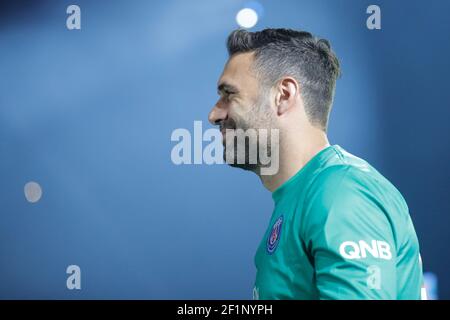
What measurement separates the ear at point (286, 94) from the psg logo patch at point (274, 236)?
0.66 ft

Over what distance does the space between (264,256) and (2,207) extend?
1.42 m

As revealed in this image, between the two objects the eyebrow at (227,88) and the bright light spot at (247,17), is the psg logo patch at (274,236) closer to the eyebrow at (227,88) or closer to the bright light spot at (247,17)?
the eyebrow at (227,88)

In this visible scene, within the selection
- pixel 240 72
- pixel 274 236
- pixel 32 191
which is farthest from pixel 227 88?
pixel 32 191

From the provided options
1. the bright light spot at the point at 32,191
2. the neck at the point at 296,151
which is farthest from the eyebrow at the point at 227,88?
the bright light spot at the point at 32,191

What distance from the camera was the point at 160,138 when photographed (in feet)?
6.57

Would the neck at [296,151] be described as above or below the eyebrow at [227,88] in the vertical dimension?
below

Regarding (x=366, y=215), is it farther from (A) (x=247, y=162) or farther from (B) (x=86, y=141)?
(B) (x=86, y=141)

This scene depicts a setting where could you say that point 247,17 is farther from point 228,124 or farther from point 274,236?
point 274,236

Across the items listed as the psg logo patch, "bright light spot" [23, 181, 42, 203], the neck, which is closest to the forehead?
the neck

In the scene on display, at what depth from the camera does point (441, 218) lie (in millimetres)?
2029

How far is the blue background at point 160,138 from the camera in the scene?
2.00m

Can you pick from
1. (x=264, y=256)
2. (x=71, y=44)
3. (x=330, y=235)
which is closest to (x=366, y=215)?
(x=330, y=235)

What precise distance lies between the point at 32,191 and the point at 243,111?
1.24 meters

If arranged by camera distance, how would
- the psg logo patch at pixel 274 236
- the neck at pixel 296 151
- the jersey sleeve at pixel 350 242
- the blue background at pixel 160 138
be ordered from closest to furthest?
the jersey sleeve at pixel 350 242
the psg logo patch at pixel 274 236
the neck at pixel 296 151
the blue background at pixel 160 138
